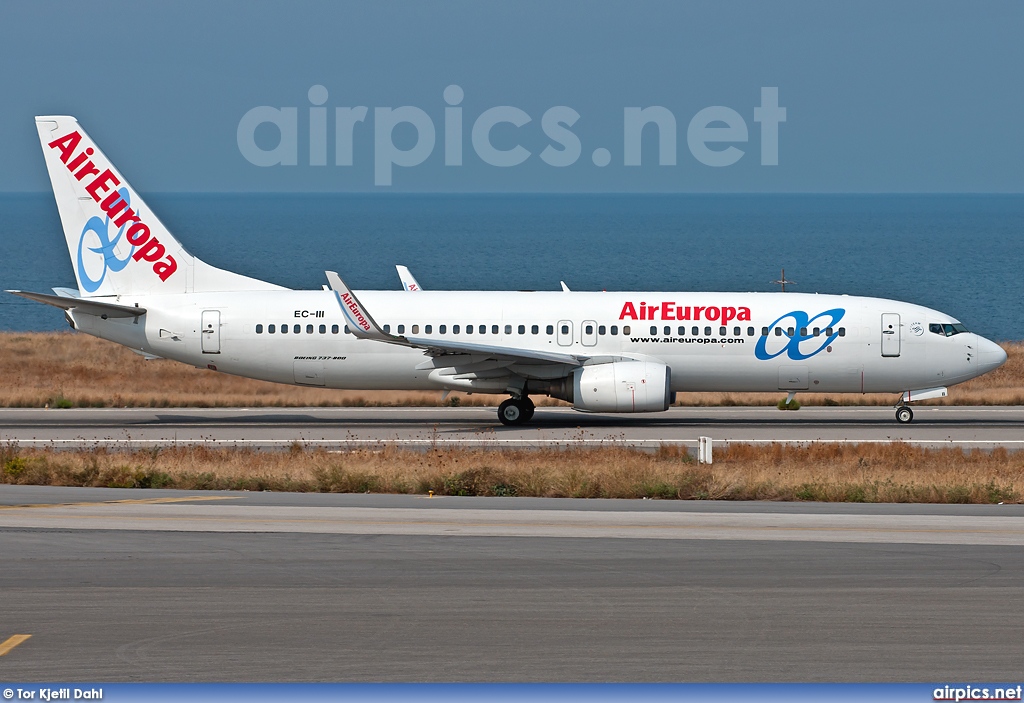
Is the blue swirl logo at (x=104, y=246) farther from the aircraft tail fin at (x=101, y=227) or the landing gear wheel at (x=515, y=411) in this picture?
the landing gear wheel at (x=515, y=411)

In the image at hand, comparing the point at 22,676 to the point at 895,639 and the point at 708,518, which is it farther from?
the point at 708,518

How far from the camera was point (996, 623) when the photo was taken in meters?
12.4

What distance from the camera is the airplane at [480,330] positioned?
34.7 metres

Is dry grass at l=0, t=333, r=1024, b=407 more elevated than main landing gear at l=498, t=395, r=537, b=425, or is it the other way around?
dry grass at l=0, t=333, r=1024, b=407

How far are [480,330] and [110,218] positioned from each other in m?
10.9

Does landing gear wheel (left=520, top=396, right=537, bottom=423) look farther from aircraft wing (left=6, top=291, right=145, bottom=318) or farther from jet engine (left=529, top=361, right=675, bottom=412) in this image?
aircraft wing (left=6, top=291, right=145, bottom=318)

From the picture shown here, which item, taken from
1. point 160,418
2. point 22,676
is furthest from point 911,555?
point 160,418

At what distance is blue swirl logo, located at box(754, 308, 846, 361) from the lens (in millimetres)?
34562

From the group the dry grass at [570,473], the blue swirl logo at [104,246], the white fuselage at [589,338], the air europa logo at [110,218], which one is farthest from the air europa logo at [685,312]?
the blue swirl logo at [104,246]

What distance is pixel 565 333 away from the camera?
35.0 meters

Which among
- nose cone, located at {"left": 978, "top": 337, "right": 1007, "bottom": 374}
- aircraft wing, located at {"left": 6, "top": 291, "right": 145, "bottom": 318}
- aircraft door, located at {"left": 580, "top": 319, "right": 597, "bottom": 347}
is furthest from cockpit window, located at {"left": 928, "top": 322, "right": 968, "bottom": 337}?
aircraft wing, located at {"left": 6, "top": 291, "right": 145, "bottom": 318}

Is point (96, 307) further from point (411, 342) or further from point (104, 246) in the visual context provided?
point (411, 342)

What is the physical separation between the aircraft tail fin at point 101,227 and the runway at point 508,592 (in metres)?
16.9

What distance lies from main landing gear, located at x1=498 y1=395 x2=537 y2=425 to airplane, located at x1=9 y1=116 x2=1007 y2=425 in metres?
0.04
